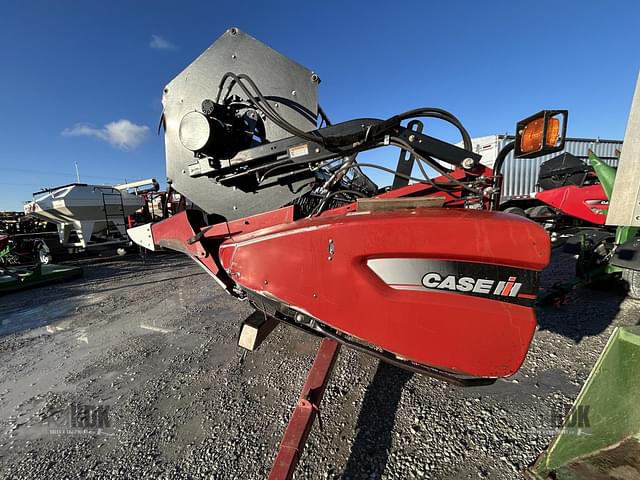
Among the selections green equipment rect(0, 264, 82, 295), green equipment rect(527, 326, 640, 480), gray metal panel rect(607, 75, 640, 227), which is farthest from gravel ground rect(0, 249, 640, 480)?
green equipment rect(0, 264, 82, 295)

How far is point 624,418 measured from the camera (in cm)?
137

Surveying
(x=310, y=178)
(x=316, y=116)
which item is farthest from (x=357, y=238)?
(x=316, y=116)

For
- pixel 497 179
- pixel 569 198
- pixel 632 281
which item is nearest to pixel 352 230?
pixel 497 179

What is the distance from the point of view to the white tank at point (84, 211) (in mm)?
7812

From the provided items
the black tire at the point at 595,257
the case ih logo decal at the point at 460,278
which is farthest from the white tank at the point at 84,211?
the black tire at the point at 595,257

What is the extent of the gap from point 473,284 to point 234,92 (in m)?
2.07

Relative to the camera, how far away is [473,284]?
1.14 m

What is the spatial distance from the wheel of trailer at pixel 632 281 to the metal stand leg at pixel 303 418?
4.10m

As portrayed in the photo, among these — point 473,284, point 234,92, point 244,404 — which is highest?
point 234,92

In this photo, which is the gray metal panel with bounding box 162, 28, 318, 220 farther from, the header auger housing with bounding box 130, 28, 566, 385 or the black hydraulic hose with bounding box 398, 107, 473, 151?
the black hydraulic hose with bounding box 398, 107, 473, 151

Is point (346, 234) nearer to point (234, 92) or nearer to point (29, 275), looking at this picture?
point (234, 92)

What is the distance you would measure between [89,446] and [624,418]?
10.2 ft

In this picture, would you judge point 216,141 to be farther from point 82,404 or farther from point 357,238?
point 82,404

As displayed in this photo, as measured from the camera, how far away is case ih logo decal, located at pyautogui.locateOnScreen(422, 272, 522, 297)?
1.11m
